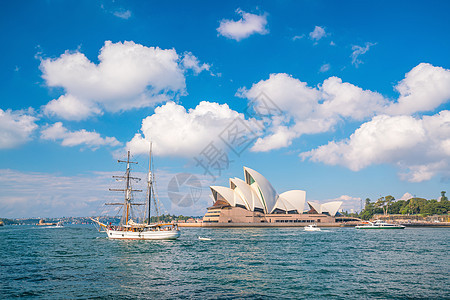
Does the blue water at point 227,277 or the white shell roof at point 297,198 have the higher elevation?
the white shell roof at point 297,198

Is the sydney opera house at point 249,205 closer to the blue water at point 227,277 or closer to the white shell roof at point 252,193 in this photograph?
the white shell roof at point 252,193

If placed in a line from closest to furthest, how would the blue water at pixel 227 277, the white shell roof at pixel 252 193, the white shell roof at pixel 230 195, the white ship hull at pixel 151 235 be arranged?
the blue water at pixel 227 277, the white ship hull at pixel 151 235, the white shell roof at pixel 252 193, the white shell roof at pixel 230 195

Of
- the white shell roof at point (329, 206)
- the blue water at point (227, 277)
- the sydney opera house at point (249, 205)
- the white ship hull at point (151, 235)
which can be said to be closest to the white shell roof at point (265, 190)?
the sydney opera house at point (249, 205)

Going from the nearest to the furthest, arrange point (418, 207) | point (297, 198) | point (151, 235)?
point (151, 235) < point (297, 198) < point (418, 207)

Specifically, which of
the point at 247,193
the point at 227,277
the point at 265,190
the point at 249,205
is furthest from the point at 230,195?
the point at 227,277

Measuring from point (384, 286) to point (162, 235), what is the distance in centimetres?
4861

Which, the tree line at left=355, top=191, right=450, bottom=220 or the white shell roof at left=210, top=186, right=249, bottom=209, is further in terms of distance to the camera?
the tree line at left=355, top=191, right=450, bottom=220

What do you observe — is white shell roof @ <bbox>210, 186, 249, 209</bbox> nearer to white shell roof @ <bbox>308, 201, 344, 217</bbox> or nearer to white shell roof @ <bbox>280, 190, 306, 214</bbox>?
white shell roof @ <bbox>280, 190, 306, 214</bbox>

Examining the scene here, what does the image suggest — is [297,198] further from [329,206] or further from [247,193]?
[247,193]

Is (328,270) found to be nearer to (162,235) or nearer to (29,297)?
(29,297)

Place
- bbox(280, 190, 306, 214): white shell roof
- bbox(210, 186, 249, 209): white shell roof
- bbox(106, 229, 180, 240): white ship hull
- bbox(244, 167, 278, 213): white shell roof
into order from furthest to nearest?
bbox(280, 190, 306, 214): white shell roof
bbox(210, 186, 249, 209): white shell roof
bbox(244, 167, 278, 213): white shell roof
bbox(106, 229, 180, 240): white ship hull

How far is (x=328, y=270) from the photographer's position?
28.2 metres

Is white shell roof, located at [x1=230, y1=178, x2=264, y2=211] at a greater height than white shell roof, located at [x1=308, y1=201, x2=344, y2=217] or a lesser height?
greater

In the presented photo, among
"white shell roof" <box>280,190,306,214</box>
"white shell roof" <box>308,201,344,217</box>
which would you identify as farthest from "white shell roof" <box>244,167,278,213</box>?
"white shell roof" <box>308,201,344,217</box>
